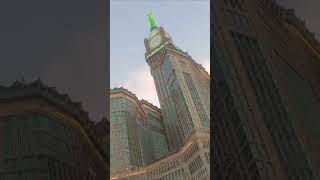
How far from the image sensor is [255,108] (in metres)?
8.36

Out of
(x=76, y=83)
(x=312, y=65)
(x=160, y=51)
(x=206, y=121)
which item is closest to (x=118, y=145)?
(x=206, y=121)

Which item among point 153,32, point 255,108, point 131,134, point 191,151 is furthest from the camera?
point 153,32

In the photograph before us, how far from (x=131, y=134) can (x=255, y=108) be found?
2814cm

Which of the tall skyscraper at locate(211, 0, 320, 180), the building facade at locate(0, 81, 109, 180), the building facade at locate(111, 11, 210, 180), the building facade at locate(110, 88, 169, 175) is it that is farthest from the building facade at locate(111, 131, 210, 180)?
the building facade at locate(0, 81, 109, 180)

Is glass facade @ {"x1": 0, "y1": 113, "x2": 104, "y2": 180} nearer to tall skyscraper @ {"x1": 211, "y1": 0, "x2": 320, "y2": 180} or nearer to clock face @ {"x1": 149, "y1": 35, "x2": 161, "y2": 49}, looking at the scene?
tall skyscraper @ {"x1": 211, "y1": 0, "x2": 320, "y2": 180}

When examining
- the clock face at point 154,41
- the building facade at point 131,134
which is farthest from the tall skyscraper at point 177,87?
the building facade at point 131,134

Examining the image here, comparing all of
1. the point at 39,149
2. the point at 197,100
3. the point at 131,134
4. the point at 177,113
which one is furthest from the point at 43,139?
the point at 177,113

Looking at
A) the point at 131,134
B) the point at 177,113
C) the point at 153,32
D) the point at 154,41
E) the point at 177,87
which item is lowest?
the point at 131,134

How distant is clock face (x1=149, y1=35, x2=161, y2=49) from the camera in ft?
153

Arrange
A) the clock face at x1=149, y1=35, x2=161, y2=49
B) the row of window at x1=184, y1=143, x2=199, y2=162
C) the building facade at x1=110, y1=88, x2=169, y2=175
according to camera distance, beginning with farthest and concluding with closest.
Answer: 1. the clock face at x1=149, y1=35, x2=161, y2=49
2. the building facade at x1=110, y1=88, x2=169, y2=175
3. the row of window at x1=184, y1=143, x2=199, y2=162

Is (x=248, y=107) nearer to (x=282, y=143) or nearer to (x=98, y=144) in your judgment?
(x=282, y=143)

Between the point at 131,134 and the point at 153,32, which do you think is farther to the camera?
the point at 153,32

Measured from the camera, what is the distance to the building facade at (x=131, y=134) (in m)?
35.0

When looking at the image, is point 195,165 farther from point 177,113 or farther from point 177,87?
point 177,87
